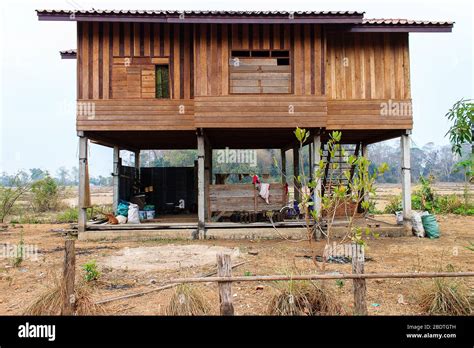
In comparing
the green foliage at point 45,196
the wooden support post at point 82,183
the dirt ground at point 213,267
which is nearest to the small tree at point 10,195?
the green foliage at point 45,196

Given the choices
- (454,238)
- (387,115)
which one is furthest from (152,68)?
(454,238)

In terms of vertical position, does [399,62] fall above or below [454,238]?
above

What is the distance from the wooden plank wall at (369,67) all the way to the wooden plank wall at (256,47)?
0.84 m

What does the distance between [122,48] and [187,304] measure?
34.0 ft

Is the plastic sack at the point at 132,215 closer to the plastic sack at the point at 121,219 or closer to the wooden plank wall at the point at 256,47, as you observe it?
the plastic sack at the point at 121,219

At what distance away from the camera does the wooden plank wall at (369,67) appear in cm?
1241

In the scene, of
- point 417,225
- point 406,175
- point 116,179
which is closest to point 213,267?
point 417,225

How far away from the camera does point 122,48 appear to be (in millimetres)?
12148

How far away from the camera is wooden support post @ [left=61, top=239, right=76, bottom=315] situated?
15.5 ft

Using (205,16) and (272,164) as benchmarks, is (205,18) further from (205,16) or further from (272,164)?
(272,164)

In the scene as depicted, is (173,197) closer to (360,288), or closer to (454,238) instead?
(454,238)

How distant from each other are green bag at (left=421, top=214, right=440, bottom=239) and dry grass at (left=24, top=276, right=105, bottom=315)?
1174 cm
